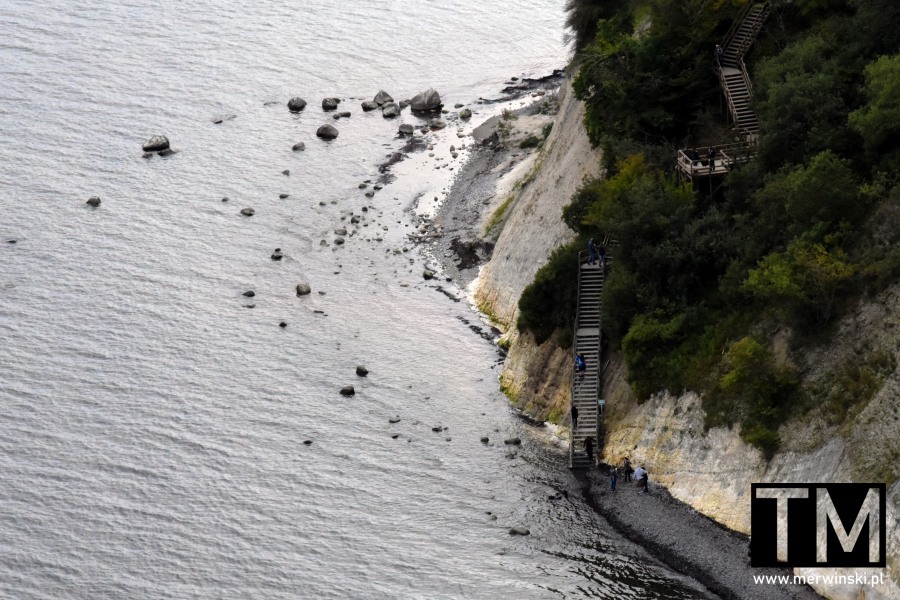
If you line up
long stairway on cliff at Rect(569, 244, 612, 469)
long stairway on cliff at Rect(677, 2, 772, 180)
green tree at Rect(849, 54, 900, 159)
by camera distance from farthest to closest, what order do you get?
long stairway on cliff at Rect(677, 2, 772, 180), long stairway on cliff at Rect(569, 244, 612, 469), green tree at Rect(849, 54, 900, 159)

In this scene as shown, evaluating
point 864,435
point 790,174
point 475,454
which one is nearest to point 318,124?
point 475,454

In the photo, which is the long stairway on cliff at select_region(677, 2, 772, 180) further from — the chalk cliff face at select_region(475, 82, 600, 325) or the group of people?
the group of people

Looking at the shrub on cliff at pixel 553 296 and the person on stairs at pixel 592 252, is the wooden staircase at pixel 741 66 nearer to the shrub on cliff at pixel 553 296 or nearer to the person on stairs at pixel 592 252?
the person on stairs at pixel 592 252

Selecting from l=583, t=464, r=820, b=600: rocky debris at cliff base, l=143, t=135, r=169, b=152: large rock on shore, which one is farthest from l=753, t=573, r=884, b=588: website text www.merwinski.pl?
l=143, t=135, r=169, b=152: large rock on shore

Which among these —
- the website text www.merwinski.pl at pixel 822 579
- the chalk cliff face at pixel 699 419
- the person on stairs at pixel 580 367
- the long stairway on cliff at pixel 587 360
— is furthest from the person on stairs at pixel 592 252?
the website text www.merwinski.pl at pixel 822 579

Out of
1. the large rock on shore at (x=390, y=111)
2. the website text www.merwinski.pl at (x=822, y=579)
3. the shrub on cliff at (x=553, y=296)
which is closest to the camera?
the website text www.merwinski.pl at (x=822, y=579)
